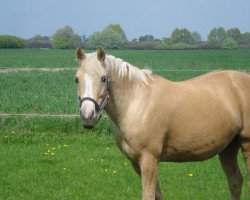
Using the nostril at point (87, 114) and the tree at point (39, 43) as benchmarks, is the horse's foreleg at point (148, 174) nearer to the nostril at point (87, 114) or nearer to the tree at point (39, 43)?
the nostril at point (87, 114)

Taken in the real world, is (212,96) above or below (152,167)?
above

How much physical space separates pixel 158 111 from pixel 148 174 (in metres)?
0.60

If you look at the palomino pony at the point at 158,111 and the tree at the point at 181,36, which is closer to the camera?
the palomino pony at the point at 158,111

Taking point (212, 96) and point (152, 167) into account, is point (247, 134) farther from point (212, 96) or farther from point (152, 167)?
point (152, 167)

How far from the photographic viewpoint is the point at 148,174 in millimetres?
4555

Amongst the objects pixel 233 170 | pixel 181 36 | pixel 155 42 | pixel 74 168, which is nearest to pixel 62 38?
pixel 155 42

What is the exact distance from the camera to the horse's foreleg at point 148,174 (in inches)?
179

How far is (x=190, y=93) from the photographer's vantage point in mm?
4988

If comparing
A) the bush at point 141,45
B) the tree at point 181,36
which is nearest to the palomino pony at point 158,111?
the bush at point 141,45

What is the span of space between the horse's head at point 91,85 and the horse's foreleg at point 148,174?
668mm

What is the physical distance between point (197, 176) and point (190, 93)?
2.93 metres

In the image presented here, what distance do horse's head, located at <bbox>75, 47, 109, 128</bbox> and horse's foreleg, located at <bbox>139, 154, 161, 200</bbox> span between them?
2.19 ft

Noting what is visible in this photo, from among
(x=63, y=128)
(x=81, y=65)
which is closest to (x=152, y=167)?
(x=81, y=65)

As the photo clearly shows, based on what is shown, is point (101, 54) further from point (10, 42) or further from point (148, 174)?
point (10, 42)
